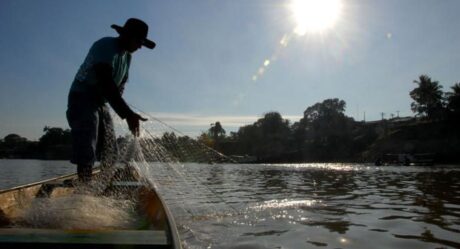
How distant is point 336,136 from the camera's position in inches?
4198

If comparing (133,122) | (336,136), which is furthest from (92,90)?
(336,136)

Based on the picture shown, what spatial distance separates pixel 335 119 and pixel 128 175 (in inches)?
4235

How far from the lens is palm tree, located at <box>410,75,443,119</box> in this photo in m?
81.2

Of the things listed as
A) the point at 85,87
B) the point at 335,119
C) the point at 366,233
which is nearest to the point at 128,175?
the point at 85,87

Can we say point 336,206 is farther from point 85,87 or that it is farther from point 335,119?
point 335,119

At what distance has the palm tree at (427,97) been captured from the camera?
3196 inches

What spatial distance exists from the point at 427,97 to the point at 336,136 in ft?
95.1

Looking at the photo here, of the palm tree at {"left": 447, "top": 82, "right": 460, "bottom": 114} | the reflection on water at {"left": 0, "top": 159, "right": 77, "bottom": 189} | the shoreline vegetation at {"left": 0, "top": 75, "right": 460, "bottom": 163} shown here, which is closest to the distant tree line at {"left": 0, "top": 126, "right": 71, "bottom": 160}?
the shoreline vegetation at {"left": 0, "top": 75, "right": 460, "bottom": 163}

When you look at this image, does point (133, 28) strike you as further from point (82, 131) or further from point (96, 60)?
point (82, 131)

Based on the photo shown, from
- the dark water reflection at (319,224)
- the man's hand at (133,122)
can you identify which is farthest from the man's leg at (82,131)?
the dark water reflection at (319,224)

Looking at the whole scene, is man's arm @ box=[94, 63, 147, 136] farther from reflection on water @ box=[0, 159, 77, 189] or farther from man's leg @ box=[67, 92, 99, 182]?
reflection on water @ box=[0, 159, 77, 189]

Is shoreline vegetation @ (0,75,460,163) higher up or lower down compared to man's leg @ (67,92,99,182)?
higher up

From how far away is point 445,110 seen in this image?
80.9m

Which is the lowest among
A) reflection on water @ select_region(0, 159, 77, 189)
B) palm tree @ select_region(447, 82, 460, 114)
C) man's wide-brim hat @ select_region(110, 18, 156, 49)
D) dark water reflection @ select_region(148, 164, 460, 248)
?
dark water reflection @ select_region(148, 164, 460, 248)
